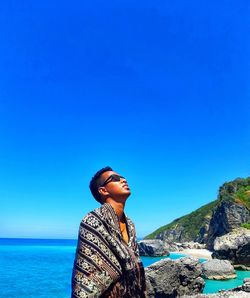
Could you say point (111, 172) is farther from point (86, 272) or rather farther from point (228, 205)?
point (228, 205)

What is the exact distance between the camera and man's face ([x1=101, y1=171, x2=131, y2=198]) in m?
3.57

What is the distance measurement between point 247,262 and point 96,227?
49657 millimetres

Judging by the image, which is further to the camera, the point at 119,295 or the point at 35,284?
the point at 35,284

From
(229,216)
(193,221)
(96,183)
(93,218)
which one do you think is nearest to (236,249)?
(229,216)

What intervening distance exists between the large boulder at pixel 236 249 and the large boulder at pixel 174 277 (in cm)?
2623

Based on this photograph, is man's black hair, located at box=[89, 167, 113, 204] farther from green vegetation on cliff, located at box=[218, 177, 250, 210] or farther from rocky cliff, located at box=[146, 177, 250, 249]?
green vegetation on cliff, located at box=[218, 177, 250, 210]

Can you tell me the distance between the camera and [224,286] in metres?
34.3

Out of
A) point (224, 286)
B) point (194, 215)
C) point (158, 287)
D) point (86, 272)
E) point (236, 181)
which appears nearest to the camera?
point (86, 272)

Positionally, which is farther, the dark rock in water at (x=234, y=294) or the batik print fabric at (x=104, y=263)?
the dark rock in water at (x=234, y=294)

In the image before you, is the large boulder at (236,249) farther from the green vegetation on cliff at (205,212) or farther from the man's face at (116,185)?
the man's face at (116,185)

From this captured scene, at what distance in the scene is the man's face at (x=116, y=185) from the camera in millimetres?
3570

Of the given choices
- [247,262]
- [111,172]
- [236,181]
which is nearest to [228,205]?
[236,181]

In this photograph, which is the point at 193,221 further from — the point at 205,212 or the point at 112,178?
the point at 112,178

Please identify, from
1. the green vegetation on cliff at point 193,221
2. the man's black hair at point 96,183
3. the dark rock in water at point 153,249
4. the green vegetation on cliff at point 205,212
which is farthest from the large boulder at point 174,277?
the green vegetation on cliff at point 193,221
